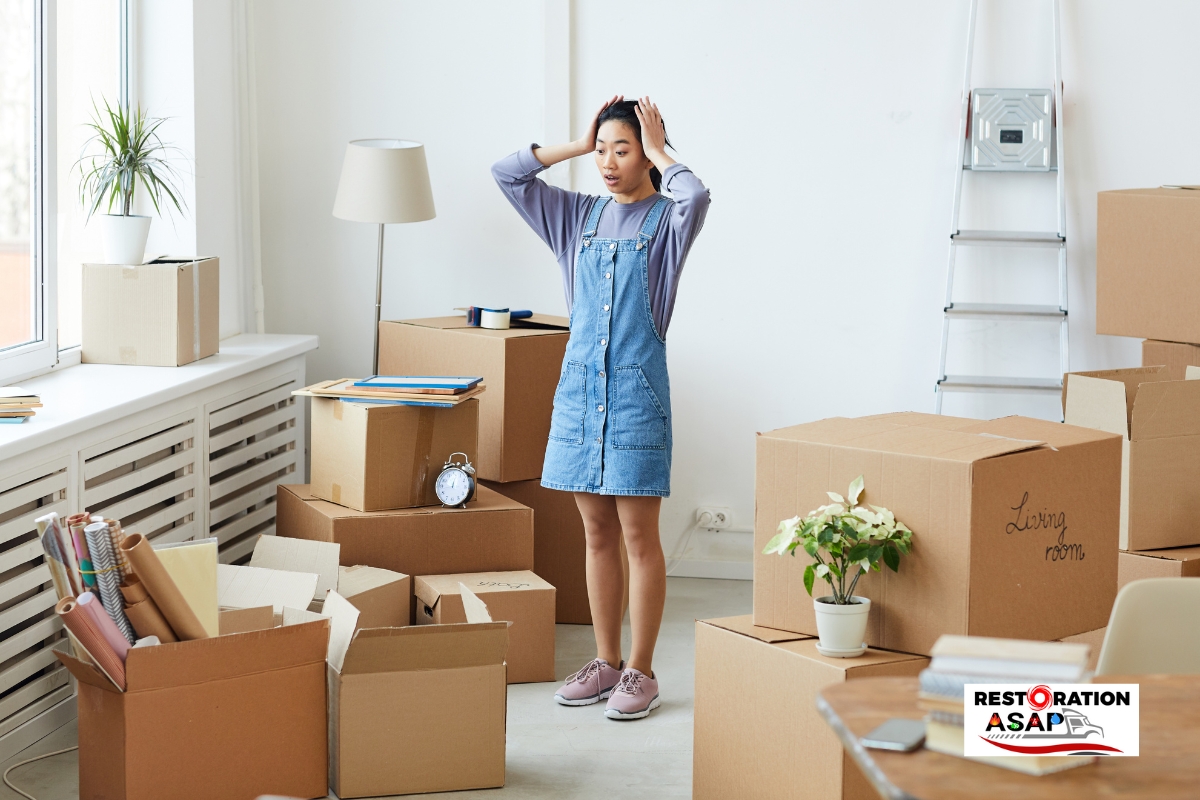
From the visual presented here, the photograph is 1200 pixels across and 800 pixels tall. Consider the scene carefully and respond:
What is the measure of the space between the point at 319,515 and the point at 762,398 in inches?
65.7

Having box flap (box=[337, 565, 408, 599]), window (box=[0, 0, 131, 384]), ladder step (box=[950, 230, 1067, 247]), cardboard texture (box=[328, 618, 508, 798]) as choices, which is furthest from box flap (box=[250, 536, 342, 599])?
ladder step (box=[950, 230, 1067, 247])

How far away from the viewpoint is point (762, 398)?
414 cm

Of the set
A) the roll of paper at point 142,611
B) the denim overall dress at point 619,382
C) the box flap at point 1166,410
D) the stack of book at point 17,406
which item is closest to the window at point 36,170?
the stack of book at point 17,406

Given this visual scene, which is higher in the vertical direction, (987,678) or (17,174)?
(17,174)

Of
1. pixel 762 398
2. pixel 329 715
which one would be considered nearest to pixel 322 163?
pixel 762 398

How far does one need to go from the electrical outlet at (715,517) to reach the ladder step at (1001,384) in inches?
33.5

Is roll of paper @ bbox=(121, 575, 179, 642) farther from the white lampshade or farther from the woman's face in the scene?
the white lampshade

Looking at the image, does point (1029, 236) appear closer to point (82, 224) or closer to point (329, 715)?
point (329, 715)

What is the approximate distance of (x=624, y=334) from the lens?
2779mm

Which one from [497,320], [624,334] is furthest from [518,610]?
[497,320]

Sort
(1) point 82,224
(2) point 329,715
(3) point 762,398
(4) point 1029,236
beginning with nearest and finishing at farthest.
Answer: (2) point 329,715, (1) point 82,224, (4) point 1029,236, (3) point 762,398

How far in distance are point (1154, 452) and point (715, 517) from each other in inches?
71.0

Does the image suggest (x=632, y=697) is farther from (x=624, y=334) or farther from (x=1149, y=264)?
(x=1149, y=264)

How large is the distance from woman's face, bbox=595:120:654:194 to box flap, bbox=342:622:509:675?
1055 mm
